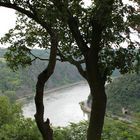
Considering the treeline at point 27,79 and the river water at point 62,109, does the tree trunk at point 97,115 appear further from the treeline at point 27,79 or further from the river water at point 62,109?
the treeline at point 27,79

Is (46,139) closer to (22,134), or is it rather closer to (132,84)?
(22,134)

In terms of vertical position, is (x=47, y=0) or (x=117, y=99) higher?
(x=47, y=0)

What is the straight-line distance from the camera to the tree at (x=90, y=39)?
397cm

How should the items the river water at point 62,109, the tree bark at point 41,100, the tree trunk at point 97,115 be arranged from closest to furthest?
the tree bark at point 41,100 → the tree trunk at point 97,115 → the river water at point 62,109

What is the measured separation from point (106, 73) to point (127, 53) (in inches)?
15.0

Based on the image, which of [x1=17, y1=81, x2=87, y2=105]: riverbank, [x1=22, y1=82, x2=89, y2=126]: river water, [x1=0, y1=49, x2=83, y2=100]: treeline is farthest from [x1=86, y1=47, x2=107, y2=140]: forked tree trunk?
[x1=0, y1=49, x2=83, y2=100]: treeline

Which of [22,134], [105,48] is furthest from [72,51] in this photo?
[22,134]

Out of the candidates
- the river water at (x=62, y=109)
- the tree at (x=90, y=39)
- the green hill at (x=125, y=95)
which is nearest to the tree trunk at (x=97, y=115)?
the tree at (x=90, y=39)

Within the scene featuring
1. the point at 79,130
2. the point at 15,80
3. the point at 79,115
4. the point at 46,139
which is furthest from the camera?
the point at 15,80

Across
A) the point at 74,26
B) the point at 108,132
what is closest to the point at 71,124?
the point at 108,132

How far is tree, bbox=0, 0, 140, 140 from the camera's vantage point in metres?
3.97

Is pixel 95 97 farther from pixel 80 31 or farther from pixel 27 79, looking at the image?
pixel 27 79

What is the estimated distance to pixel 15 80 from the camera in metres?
64.7

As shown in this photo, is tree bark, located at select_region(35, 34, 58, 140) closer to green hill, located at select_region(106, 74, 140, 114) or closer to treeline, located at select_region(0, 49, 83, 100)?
green hill, located at select_region(106, 74, 140, 114)
